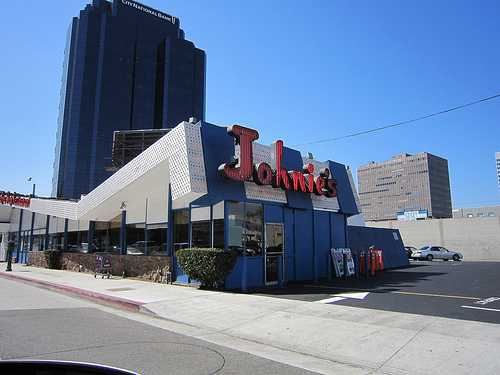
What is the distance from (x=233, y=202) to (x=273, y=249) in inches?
109

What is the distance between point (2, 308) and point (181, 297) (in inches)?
198

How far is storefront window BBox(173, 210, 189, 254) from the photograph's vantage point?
14875mm

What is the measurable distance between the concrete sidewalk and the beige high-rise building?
152294 millimetres

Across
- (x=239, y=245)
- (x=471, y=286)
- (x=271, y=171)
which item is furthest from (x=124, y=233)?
(x=471, y=286)

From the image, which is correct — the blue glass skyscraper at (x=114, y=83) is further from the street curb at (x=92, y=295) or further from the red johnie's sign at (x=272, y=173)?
the red johnie's sign at (x=272, y=173)

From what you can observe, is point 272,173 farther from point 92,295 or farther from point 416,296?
point 92,295

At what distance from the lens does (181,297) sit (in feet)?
37.7

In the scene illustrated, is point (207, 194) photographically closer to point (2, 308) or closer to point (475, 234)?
point (2, 308)

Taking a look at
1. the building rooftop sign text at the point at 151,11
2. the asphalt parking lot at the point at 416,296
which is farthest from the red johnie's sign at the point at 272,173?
the building rooftop sign text at the point at 151,11

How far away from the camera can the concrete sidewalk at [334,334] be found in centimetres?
569

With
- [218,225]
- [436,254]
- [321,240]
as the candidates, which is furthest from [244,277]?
[436,254]

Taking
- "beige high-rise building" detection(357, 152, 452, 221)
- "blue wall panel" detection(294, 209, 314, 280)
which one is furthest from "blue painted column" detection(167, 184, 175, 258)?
"beige high-rise building" detection(357, 152, 452, 221)

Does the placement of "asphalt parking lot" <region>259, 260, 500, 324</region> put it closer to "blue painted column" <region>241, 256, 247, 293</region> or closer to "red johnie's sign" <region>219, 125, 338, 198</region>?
"blue painted column" <region>241, 256, 247, 293</region>

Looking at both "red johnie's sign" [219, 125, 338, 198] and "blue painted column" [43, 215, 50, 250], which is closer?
"red johnie's sign" [219, 125, 338, 198]
